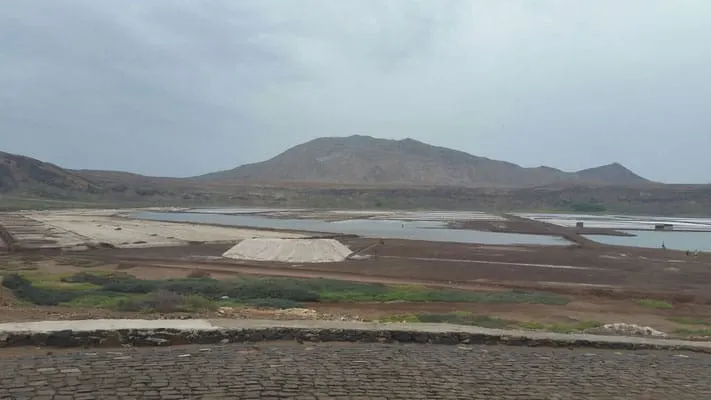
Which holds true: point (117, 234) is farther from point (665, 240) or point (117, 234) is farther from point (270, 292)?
point (665, 240)

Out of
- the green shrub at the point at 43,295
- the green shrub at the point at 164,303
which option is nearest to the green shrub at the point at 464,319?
the green shrub at the point at 164,303

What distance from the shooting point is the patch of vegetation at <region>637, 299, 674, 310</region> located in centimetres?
2473

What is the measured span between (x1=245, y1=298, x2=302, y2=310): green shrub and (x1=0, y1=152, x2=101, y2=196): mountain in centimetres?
11755

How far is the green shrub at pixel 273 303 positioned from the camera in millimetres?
20812

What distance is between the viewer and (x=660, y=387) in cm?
928

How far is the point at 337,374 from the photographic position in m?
8.63

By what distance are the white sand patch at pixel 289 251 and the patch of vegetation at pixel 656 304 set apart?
747 inches

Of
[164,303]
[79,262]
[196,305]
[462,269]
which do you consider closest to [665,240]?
[462,269]

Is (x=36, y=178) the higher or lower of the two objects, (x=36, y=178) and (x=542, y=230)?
the higher

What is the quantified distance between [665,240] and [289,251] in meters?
39.9

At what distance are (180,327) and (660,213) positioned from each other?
13421 centimetres

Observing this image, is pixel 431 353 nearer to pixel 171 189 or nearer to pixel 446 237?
pixel 446 237

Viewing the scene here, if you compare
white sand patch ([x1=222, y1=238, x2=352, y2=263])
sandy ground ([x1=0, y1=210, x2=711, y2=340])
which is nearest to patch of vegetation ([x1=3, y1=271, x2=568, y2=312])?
sandy ground ([x1=0, y1=210, x2=711, y2=340])

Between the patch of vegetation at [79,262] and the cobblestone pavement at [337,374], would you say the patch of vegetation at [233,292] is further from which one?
the cobblestone pavement at [337,374]
